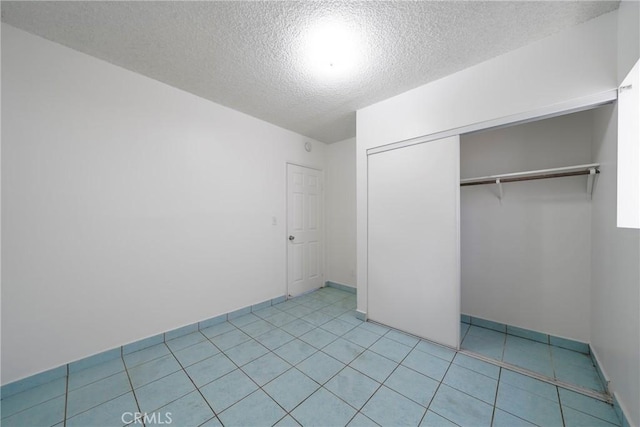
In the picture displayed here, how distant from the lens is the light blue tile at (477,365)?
5.94ft

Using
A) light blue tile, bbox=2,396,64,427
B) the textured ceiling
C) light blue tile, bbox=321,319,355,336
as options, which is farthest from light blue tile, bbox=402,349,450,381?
the textured ceiling

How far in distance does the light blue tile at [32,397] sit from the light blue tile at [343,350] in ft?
6.67

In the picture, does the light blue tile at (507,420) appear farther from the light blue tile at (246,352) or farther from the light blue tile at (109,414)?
the light blue tile at (109,414)

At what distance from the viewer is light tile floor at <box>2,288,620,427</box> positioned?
142cm

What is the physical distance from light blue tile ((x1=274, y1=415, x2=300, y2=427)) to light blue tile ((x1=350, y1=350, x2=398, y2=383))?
2.22 ft

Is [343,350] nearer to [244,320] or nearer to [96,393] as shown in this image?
[244,320]

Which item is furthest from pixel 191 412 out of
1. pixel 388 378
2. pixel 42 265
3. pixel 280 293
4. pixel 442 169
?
pixel 442 169

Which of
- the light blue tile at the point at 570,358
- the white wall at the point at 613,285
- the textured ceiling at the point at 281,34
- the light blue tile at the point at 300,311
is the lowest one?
the light blue tile at the point at 300,311

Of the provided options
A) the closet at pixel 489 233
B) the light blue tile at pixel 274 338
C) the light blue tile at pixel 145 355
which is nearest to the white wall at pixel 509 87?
the closet at pixel 489 233

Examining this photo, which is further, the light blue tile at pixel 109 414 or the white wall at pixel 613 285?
the light blue tile at pixel 109 414

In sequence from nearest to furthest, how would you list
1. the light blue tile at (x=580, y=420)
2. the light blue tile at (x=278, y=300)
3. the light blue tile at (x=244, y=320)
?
the light blue tile at (x=580, y=420) < the light blue tile at (x=244, y=320) < the light blue tile at (x=278, y=300)

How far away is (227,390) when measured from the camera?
165cm

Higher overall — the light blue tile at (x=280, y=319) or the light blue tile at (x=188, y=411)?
the light blue tile at (x=188, y=411)

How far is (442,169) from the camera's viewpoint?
219 cm
